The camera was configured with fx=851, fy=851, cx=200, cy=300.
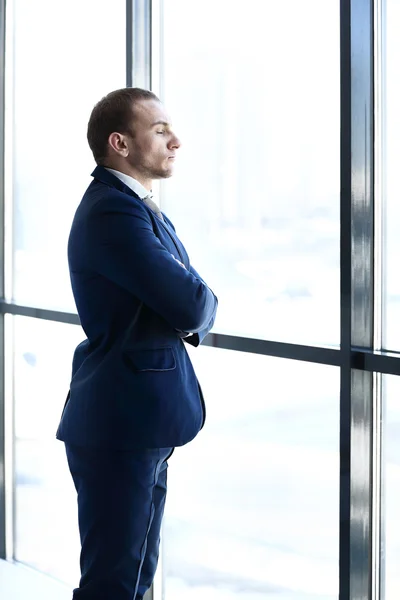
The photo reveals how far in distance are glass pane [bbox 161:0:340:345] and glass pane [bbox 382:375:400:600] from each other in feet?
0.62

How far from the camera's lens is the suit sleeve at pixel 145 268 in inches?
69.2

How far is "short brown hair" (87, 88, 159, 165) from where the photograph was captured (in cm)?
193

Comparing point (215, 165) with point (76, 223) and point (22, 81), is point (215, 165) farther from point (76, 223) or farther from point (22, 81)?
point (22, 81)

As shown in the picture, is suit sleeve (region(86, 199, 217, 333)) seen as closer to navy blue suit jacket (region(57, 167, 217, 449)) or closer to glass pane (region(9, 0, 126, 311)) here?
navy blue suit jacket (region(57, 167, 217, 449))

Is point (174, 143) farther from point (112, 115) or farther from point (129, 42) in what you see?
point (129, 42)

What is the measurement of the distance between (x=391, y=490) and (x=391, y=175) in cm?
71

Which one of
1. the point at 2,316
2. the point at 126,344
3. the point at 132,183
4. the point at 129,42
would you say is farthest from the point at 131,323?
the point at 2,316

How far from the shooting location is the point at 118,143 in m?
1.93

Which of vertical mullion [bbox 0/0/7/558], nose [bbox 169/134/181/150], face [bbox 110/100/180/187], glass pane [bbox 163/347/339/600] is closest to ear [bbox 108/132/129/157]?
face [bbox 110/100/180/187]

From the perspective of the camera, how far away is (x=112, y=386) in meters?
1.85

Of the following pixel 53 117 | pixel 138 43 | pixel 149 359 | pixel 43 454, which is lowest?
pixel 43 454

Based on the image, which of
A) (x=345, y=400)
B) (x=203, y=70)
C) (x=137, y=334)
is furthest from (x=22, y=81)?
(x=345, y=400)

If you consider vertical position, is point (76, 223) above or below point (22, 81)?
below

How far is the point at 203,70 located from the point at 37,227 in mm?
944
